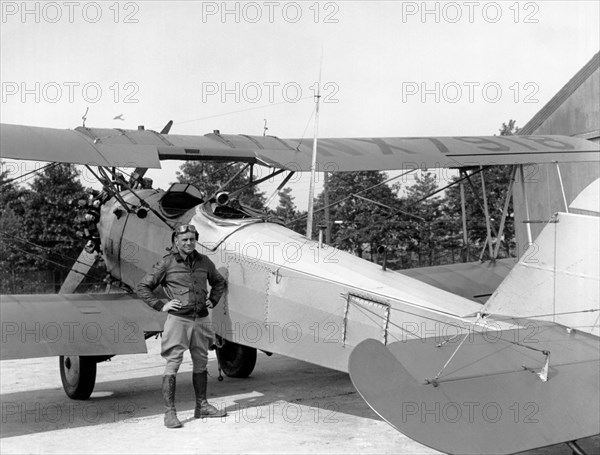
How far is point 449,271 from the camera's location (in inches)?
374

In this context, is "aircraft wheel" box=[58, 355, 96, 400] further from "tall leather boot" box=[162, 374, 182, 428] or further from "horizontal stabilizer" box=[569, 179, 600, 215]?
"horizontal stabilizer" box=[569, 179, 600, 215]

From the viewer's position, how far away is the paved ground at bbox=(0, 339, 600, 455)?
549 centimetres

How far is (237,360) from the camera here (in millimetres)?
8547

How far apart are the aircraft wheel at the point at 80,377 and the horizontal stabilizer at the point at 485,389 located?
4321mm

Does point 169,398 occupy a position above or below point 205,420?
above

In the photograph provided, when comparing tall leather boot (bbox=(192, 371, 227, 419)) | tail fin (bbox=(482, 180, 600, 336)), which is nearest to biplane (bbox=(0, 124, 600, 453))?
tail fin (bbox=(482, 180, 600, 336))

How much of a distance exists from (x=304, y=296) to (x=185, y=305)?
1061 mm

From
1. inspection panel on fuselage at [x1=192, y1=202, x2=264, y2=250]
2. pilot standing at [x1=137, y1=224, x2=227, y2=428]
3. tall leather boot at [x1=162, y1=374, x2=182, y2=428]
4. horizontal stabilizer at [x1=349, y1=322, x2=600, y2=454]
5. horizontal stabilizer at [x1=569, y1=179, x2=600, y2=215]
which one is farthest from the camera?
inspection panel on fuselage at [x1=192, y1=202, x2=264, y2=250]

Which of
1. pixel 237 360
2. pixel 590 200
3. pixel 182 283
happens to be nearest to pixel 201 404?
pixel 182 283

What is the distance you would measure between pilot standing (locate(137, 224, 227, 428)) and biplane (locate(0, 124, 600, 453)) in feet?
1.12

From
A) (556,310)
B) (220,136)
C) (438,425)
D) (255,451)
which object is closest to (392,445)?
(255,451)

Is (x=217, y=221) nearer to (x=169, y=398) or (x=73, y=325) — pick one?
(x=73, y=325)

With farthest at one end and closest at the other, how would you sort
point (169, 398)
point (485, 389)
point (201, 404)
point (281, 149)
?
point (281, 149), point (201, 404), point (169, 398), point (485, 389)

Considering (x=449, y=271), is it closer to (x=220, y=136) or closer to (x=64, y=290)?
(x=220, y=136)
